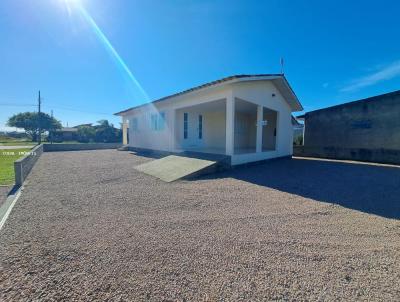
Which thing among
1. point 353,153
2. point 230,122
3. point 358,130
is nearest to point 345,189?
point 230,122

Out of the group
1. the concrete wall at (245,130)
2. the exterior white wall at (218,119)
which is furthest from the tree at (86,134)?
the concrete wall at (245,130)

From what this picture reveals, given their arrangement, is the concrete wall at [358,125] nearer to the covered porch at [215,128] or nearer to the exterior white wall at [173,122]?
the covered porch at [215,128]

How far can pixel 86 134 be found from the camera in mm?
35906

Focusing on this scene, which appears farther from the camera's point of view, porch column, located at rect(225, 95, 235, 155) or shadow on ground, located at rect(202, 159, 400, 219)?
porch column, located at rect(225, 95, 235, 155)

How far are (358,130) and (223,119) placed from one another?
30.6ft

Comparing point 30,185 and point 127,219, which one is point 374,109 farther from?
point 30,185

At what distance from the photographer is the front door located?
12058 mm

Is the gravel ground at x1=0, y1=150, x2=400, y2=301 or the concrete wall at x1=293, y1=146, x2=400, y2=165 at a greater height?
the concrete wall at x1=293, y1=146, x2=400, y2=165

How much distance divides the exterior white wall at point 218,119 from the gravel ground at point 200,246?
14.9 feet

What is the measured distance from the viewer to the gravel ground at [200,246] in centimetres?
176

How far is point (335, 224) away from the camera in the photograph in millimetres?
3170

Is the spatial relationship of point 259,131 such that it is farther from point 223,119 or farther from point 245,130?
point 245,130

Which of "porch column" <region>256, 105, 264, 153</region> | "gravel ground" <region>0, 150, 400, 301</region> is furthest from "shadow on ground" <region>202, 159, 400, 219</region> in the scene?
"porch column" <region>256, 105, 264, 153</region>

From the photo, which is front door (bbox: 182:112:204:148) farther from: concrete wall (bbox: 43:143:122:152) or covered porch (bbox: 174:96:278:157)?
concrete wall (bbox: 43:143:122:152)
